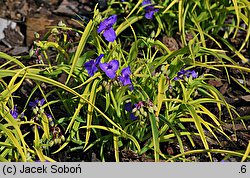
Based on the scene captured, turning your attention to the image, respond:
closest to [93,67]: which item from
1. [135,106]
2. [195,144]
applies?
[135,106]

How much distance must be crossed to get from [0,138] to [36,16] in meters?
1.21

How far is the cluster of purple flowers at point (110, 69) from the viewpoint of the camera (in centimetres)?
225

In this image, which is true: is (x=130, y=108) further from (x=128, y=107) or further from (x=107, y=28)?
(x=107, y=28)

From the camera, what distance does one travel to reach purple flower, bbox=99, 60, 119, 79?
2.24 meters

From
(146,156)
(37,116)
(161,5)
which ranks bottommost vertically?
(146,156)

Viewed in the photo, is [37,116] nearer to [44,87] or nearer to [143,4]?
[44,87]

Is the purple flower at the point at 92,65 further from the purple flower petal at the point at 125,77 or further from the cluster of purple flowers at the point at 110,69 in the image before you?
the purple flower petal at the point at 125,77

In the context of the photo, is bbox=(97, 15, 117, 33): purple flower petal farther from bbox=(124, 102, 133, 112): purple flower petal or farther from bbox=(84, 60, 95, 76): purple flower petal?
bbox=(124, 102, 133, 112): purple flower petal

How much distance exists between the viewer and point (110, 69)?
2.26 m

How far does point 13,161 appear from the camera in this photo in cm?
230

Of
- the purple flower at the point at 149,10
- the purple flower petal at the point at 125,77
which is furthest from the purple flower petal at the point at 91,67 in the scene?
the purple flower at the point at 149,10

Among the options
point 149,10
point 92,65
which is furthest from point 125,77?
point 149,10

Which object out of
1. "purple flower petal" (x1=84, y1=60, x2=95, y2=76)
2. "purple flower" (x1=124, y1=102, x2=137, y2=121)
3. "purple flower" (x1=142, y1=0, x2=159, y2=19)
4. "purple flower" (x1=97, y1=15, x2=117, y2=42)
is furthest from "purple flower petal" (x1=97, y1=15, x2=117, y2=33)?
"purple flower" (x1=142, y1=0, x2=159, y2=19)

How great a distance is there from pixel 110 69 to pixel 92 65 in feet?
0.26
